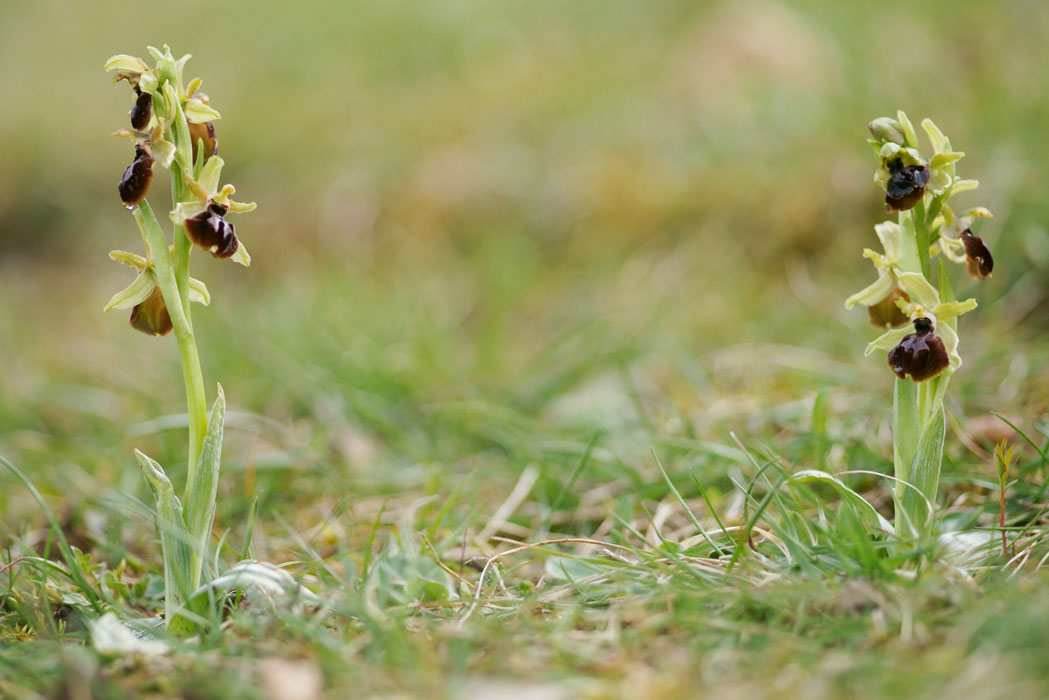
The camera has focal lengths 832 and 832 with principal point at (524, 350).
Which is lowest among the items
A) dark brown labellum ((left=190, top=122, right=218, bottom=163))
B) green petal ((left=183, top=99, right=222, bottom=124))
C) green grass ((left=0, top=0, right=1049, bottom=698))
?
green grass ((left=0, top=0, right=1049, bottom=698))

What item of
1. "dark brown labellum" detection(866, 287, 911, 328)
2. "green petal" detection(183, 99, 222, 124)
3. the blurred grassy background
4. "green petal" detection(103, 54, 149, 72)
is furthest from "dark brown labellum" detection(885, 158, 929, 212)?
"green petal" detection(103, 54, 149, 72)

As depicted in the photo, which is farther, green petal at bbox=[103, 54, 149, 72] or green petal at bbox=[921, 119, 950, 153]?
green petal at bbox=[921, 119, 950, 153]

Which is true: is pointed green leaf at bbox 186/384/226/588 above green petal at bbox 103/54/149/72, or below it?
below

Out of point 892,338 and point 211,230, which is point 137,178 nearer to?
point 211,230

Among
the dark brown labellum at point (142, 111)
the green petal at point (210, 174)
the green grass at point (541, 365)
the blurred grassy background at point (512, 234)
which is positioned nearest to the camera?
the green grass at point (541, 365)

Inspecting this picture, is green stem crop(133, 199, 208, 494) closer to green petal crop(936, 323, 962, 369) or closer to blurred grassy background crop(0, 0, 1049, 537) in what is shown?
blurred grassy background crop(0, 0, 1049, 537)

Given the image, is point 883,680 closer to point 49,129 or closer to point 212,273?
point 212,273

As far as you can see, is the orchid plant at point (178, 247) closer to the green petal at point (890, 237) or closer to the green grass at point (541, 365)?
the green grass at point (541, 365)

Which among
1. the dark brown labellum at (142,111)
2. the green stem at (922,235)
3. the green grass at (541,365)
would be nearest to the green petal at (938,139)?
the green stem at (922,235)

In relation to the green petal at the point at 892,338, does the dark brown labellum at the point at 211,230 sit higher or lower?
higher
